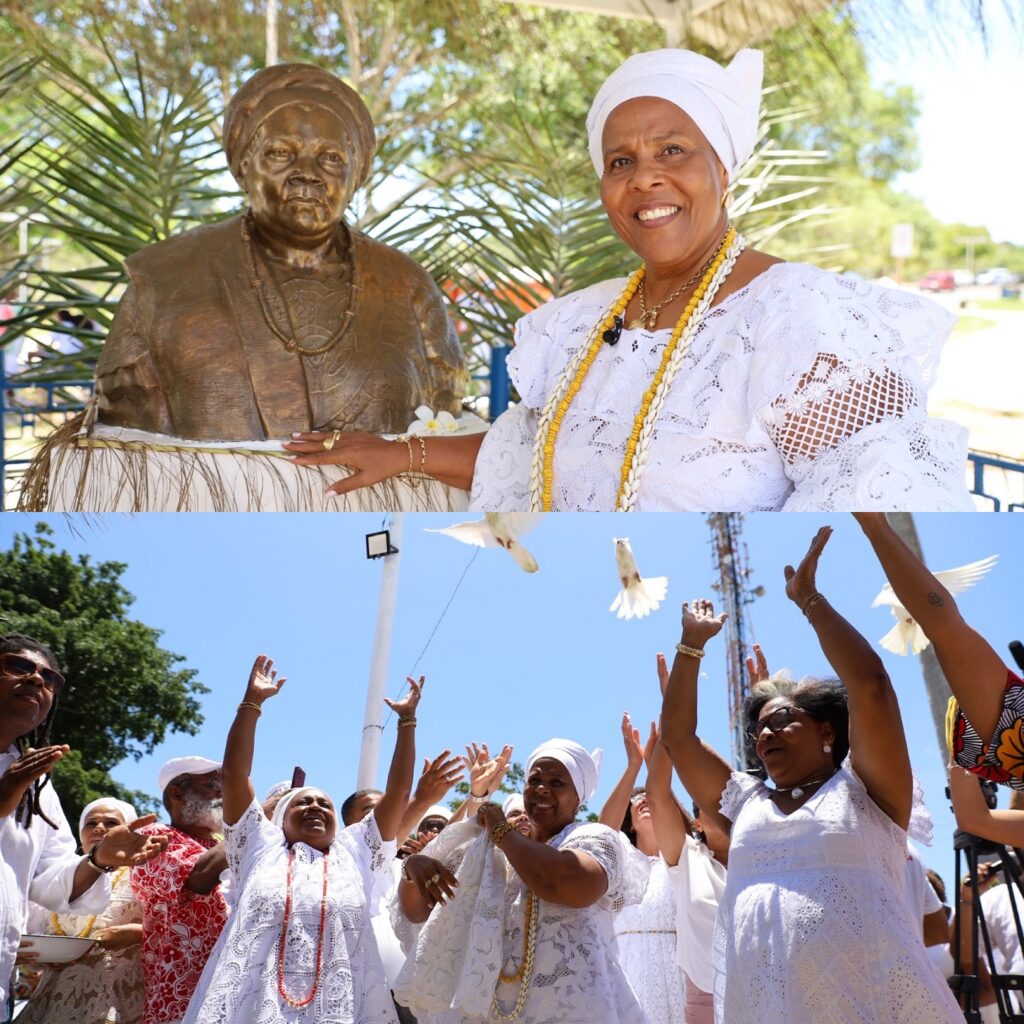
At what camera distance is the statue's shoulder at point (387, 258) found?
13.1 ft

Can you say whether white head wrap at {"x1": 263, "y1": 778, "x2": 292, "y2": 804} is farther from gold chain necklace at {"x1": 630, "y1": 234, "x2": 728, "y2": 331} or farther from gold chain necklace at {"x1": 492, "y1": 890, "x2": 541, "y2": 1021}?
gold chain necklace at {"x1": 630, "y1": 234, "x2": 728, "y2": 331}

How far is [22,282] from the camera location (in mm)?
5941

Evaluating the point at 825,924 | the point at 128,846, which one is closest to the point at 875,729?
the point at 825,924

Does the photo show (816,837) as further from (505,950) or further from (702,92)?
(702,92)

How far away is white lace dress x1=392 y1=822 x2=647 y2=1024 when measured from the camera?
2.27 m

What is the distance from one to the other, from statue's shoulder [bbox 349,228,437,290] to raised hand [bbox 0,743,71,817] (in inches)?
79.5

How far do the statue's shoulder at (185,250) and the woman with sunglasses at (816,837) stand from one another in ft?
6.88

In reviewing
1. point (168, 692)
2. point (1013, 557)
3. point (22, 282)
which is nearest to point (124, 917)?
point (168, 692)

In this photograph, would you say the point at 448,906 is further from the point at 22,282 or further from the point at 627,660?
the point at 22,282

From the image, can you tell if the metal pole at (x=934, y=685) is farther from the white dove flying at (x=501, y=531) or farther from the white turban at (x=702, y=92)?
the white turban at (x=702, y=92)

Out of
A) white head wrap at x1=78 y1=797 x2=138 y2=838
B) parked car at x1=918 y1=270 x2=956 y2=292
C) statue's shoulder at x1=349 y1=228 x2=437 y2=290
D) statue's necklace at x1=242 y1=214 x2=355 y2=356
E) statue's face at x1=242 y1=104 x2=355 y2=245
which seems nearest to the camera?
white head wrap at x1=78 y1=797 x2=138 y2=838

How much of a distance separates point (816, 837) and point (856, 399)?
798mm

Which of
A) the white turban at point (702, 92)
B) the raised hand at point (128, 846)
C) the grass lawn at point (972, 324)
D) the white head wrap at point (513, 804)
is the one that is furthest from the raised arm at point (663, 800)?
the grass lawn at point (972, 324)

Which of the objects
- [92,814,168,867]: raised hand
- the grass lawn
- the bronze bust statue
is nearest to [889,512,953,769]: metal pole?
[92,814,168,867]: raised hand
